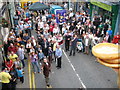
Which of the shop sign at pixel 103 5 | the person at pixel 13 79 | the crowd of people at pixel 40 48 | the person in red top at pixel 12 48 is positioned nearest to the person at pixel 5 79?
the crowd of people at pixel 40 48

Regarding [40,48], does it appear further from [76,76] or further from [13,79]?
[13,79]

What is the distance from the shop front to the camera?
53.2 ft

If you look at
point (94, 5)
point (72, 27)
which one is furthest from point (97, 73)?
point (94, 5)

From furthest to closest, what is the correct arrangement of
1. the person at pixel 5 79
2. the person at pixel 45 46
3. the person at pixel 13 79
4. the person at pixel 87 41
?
the person at pixel 87 41 → the person at pixel 45 46 → the person at pixel 13 79 → the person at pixel 5 79

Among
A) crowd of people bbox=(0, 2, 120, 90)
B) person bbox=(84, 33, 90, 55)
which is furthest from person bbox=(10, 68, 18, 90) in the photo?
person bbox=(84, 33, 90, 55)

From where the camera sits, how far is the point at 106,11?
1908 cm

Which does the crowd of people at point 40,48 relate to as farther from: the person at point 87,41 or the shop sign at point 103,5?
the shop sign at point 103,5

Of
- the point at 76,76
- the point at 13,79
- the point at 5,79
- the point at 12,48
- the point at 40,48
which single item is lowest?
the point at 76,76

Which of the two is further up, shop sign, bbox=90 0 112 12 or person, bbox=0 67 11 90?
shop sign, bbox=90 0 112 12

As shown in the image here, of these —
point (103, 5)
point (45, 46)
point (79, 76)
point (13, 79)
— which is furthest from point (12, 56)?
point (103, 5)

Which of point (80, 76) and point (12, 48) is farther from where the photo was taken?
point (12, 48)

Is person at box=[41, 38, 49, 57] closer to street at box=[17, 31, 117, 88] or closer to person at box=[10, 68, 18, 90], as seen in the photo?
street at box=[17, 31, 117, 88]

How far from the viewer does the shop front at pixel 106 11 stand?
16.2 metres

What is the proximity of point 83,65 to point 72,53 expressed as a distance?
86.8 inches
